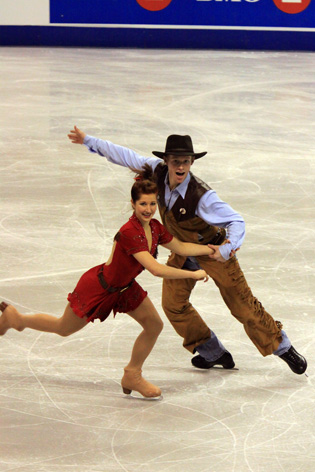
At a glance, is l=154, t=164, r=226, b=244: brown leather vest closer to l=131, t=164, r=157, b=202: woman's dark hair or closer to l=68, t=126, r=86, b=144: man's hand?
l=131, t=164, r=157, b=202: woman's dark hair

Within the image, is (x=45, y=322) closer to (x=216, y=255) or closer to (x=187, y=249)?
(x=187, y=249)

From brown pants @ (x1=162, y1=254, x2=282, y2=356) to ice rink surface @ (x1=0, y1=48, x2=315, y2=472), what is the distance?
24 centimetres

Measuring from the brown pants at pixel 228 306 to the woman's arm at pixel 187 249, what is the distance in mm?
168

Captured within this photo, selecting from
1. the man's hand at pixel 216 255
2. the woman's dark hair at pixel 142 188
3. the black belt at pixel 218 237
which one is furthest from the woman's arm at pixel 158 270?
the black belt at pixel 218 237

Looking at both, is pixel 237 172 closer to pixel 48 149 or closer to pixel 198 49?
pixel 48 149

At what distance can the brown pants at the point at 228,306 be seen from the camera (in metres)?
4.08

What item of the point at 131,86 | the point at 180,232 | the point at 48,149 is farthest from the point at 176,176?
the point at 131,86

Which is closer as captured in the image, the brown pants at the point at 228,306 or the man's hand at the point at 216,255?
the man's hand at the point at 216,255

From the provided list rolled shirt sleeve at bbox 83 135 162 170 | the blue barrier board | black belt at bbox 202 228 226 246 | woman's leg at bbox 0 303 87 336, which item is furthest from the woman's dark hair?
the blue barrier board

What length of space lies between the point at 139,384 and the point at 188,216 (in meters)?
0.89

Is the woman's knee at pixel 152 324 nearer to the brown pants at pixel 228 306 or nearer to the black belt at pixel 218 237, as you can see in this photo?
the brown pants at pixel 228 306

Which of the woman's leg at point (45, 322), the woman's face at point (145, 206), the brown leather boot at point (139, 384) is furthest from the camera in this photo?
the brown leather boot at point (139, 384)

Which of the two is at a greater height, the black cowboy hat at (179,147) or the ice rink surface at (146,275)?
the black cowboy hat at (179,147)

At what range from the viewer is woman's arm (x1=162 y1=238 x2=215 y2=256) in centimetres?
390
